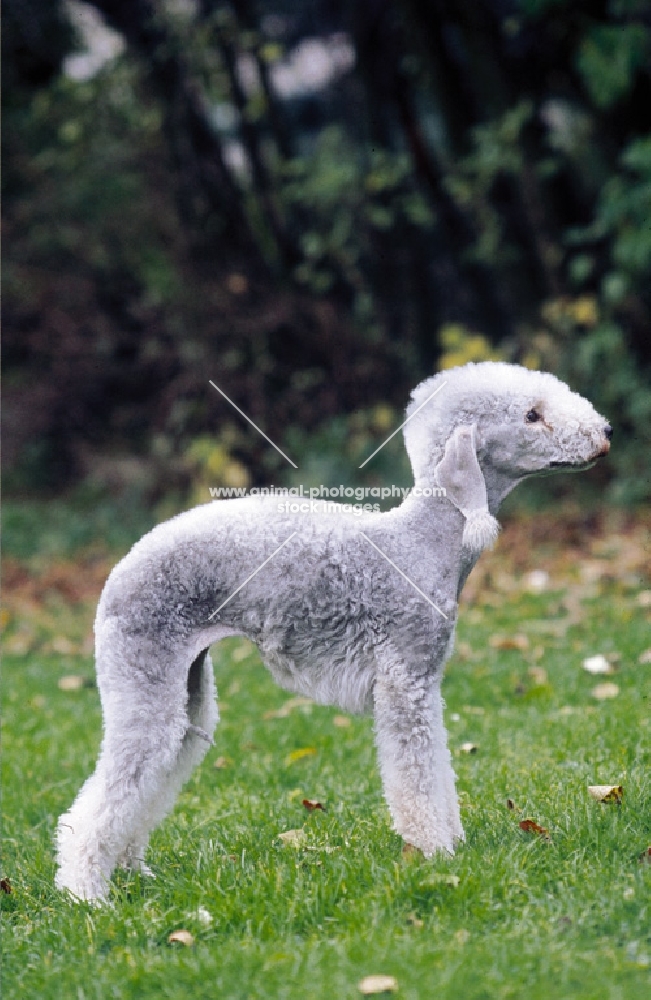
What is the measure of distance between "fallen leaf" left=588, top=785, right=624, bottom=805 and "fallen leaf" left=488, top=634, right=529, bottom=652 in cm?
245

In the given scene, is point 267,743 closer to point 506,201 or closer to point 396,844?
point 396,844

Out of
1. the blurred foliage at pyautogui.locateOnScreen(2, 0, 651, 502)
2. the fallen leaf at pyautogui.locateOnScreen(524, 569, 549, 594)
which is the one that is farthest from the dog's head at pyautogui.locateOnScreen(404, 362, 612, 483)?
the blurred foliage at pyautogui.locateOnScreen(2, 0, 651, 502)

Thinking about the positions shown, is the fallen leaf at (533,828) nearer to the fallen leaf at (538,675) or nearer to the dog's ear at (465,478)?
the dog's ear at (465,478)

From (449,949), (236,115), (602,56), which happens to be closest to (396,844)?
(449,949)

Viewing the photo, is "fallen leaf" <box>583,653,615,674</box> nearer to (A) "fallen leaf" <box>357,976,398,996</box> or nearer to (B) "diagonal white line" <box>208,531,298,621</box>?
(B) "diagonal white line" <box>208,531,298,621</box>

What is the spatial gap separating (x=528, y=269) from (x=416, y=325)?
1468 mm

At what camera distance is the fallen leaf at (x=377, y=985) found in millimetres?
2457

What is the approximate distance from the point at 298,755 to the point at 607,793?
4.88 feet

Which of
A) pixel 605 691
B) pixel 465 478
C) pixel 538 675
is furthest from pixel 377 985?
pixel 538 675

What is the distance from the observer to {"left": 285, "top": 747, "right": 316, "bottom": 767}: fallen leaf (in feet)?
14.9

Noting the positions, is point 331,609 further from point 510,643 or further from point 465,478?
point 510,643

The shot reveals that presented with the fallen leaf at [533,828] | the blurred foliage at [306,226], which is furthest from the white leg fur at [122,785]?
the blurred foliage at [306,226]

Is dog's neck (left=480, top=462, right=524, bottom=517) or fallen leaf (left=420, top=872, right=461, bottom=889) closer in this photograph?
fallen leaf (left=420, top=872, right=461, bottom=889)

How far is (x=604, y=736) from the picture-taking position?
4.30m
